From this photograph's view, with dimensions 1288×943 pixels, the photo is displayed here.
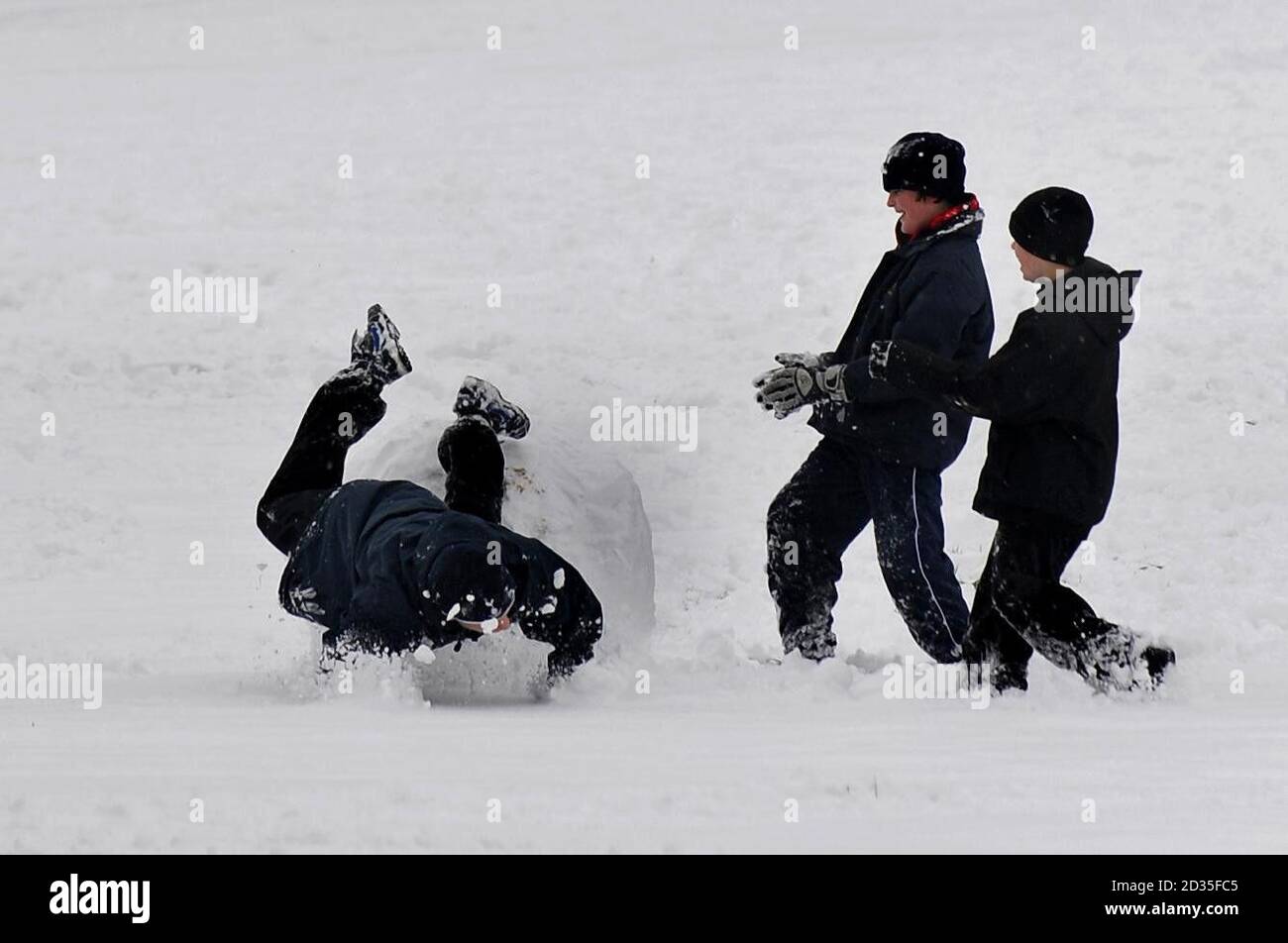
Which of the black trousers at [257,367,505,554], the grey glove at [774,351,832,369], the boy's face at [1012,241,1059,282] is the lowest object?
the black trousers at [257,367,505,554]

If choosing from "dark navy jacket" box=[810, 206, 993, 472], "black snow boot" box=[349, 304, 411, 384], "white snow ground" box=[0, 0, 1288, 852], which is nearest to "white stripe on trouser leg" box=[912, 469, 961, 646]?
"dark navy jacket" box=[810, 206, 993, 472]

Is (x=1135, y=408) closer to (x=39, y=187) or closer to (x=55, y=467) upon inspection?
(x=55, y=467)

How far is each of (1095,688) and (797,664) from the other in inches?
40.4

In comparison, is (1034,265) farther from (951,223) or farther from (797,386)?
(797,386)

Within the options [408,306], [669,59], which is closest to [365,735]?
[408,306]

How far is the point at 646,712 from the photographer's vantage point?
6.21m

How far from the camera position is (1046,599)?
619 centimetres

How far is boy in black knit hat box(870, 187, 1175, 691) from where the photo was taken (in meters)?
6.16

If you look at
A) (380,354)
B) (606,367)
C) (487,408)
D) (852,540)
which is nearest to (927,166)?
(852,540)

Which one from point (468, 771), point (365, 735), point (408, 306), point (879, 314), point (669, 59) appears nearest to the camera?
point (468, 771)

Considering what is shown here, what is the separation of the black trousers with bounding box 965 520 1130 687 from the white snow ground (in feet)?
0.58

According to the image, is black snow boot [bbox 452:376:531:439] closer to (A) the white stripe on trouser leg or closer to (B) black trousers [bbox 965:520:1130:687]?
(A) the white stripe on trouser leg

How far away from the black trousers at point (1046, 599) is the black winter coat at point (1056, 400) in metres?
0.06

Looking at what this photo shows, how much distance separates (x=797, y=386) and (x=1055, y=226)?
0.95 meters
